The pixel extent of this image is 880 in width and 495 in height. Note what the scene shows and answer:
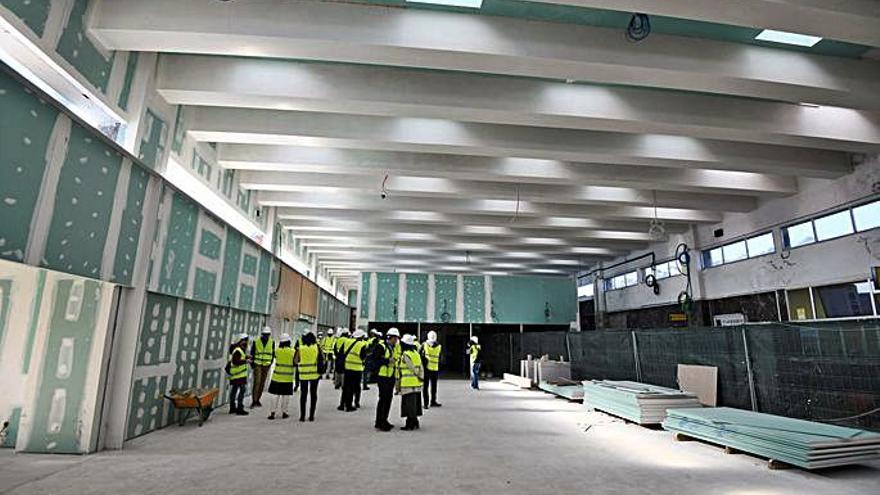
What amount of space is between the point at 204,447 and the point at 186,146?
16.2ft

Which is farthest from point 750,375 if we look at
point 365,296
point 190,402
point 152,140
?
point 365,296

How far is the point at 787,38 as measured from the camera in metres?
5.96

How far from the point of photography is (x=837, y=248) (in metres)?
10.2

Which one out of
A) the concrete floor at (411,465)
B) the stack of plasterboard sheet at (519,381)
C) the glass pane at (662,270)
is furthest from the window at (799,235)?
the stack of plasterboard sheet at (519,381)

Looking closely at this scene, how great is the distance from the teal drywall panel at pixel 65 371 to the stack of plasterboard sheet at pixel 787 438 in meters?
8.21

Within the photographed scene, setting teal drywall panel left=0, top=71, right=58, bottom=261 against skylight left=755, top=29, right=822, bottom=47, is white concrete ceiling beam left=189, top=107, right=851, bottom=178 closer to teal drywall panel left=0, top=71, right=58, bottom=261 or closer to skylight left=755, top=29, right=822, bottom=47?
skylight left=755, top=29, right=822, bottom=47

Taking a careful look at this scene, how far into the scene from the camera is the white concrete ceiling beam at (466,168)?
9141mm

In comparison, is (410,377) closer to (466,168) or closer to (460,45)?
(466,168)

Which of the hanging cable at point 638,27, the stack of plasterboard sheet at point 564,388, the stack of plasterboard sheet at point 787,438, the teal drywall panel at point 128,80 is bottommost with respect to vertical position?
the stack of plasterboard sheet at point 564,388

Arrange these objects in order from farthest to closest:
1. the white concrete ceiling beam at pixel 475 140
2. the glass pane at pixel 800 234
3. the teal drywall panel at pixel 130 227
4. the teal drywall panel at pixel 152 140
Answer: the glass pane at pixel 800 234 → the white concrete ceiling beam at pixel 475 140 → the teal drywall panel at pixel 152 140 → the teal drywall panel at pixel 130 227

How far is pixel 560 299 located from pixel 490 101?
527 inches

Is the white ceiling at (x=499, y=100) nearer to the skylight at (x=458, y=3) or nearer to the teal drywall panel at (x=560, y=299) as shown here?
the skylight at (x=458, y=3)

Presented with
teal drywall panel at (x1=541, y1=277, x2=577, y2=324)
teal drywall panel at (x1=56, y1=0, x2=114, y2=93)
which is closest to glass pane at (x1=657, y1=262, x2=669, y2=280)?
teal drywall panel at (x1=541, y1=277, x2=577, y2=324)

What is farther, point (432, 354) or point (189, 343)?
point (432, 354)
